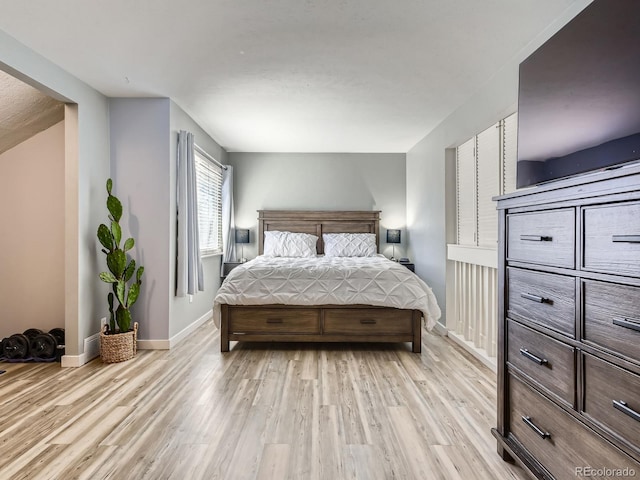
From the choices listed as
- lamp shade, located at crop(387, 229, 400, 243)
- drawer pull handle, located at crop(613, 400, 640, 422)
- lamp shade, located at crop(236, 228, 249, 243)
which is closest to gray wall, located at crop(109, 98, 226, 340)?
lamp shade, located at crop(236, 228, 249, 243)

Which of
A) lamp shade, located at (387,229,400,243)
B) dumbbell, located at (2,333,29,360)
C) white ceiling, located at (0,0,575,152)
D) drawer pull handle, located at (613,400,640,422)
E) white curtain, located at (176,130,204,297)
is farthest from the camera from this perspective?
lamp shade, located at (387,229,400,243)

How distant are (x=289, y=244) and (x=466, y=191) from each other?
2614 mm

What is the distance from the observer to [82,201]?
3.23 metres

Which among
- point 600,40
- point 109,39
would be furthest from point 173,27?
point 600,40

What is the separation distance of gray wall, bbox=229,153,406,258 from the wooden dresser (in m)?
4.33

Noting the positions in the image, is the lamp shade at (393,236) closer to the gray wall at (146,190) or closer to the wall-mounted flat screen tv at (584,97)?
the gray wall at (146,190)

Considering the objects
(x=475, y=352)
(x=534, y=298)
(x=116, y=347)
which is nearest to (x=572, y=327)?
(x=534, y=298)

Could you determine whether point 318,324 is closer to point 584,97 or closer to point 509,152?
point 509,152

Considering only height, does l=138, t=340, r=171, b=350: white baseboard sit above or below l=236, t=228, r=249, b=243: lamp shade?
below

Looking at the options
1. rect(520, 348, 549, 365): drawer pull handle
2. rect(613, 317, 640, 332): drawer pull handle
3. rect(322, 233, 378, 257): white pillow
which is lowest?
rect(520, 348, 549, 365): drawer pull handle

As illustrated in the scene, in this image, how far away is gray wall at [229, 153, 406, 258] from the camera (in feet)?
19.9

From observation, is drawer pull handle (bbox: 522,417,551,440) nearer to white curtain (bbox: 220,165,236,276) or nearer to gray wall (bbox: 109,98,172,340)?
gray wall (bbox: 109,98,172,340)

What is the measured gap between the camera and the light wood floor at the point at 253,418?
1759 mm

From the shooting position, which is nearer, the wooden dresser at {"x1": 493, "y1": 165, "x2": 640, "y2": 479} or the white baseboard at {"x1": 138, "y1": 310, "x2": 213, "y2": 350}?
the wooden dresser at {"x1": 493, "y1": 165, "x2": 640, "y2": 479}
